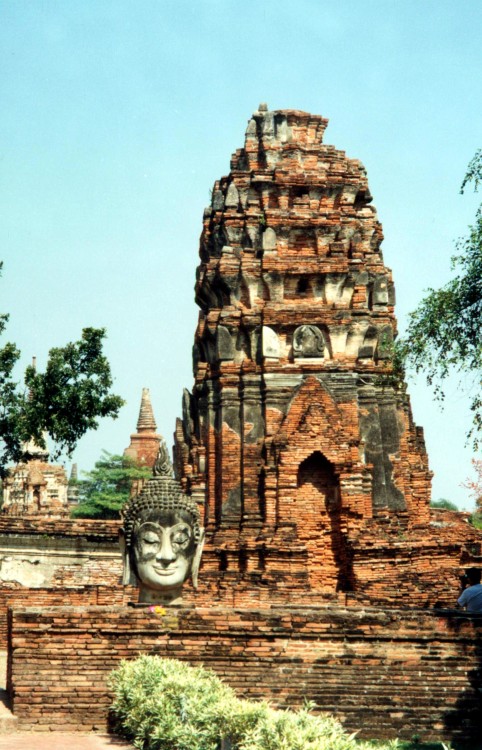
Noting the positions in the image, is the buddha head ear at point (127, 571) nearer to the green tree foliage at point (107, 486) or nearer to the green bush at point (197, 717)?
the green bush at point (197, 717)

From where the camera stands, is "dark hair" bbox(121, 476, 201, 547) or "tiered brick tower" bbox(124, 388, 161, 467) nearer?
"dark hair" bbox(121, 476, 201, 547)

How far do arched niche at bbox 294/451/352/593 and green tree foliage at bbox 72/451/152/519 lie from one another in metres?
31.0

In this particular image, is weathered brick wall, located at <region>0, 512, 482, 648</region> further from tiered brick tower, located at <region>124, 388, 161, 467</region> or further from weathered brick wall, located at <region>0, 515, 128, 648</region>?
tiered brick tower, located at <region>124, 388, 161, 467</region>

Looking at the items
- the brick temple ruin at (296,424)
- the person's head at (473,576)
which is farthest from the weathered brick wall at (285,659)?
the person's head at (473,576)

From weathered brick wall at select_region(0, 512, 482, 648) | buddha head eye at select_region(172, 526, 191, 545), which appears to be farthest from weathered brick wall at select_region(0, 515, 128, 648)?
buddha head eye at select_region(172, 526, 191, 545)

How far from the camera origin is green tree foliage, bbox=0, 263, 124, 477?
26.0 meters

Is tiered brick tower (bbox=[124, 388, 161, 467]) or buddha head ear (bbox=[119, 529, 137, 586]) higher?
tiered brick tower (bbox=[124, 388, 161, 467])

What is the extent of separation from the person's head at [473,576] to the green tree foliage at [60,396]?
31.0 ft

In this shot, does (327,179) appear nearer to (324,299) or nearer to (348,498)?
(324,299)

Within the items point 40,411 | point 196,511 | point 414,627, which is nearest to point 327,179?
point 40,411

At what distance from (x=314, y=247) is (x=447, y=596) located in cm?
789

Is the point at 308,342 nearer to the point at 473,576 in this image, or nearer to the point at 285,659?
the point at 473,576

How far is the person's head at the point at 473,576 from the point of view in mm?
19016

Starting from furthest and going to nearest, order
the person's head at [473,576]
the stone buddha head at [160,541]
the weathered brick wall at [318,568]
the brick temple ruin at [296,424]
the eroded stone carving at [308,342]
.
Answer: the eroded stone carving at [308,342] < the brick temple ruin at [296,424] < the weathered brick wall at [318,568] < the person's head at [473,576] < the stone buddha head at [160,541]
